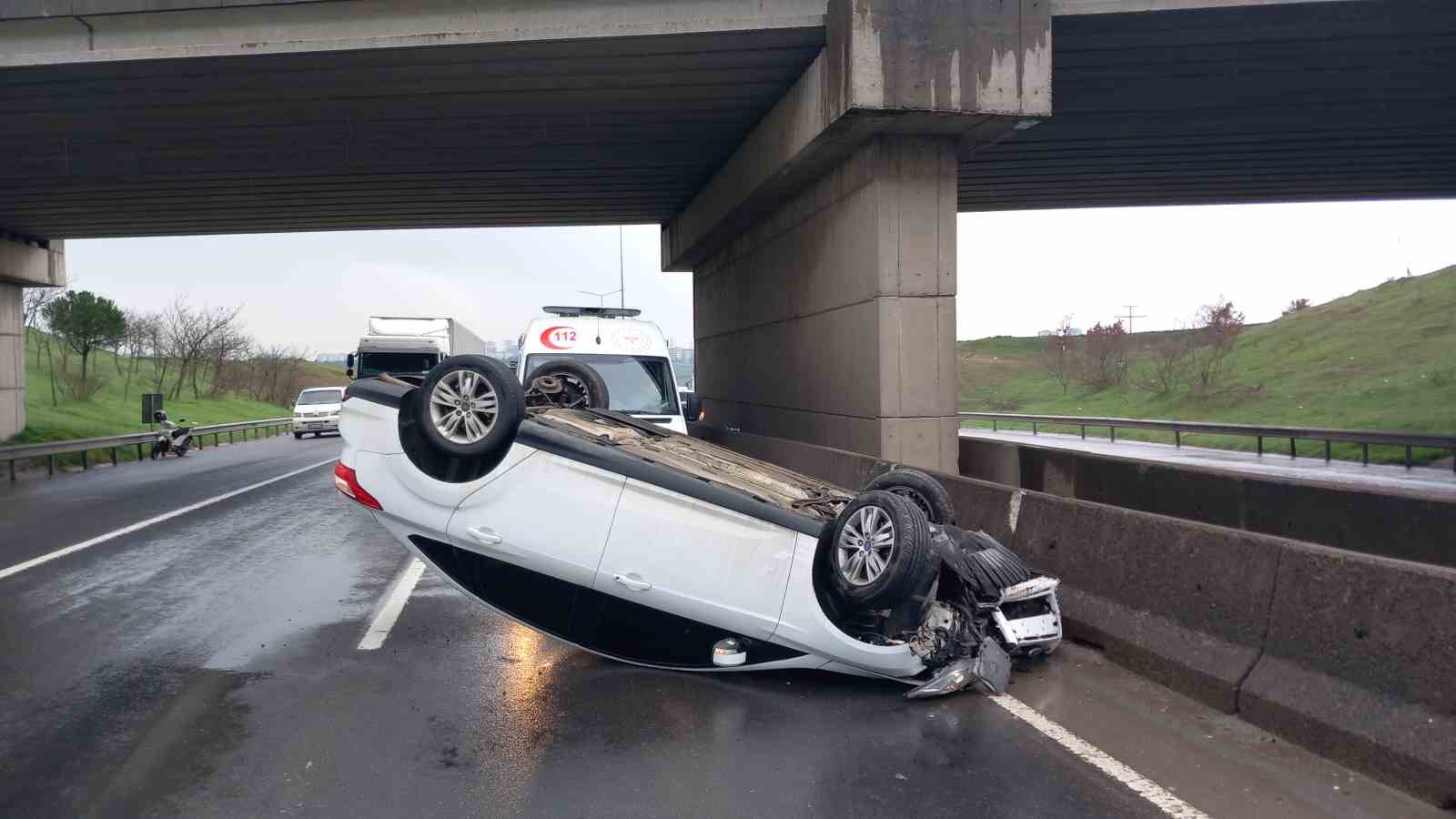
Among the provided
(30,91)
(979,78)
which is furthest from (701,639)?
(30,91)

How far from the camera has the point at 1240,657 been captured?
5637mm

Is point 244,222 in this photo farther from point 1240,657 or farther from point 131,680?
point 1240,657

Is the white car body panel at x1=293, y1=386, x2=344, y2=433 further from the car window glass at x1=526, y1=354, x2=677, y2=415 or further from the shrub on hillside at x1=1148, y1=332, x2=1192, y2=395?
the shrub on hillside at x1=1148, y1=332, x2=1192, y2=395

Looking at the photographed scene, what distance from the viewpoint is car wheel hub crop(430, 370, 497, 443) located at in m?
6.08

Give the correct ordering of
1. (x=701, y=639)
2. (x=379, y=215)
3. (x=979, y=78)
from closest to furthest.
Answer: (x=701, y=639)
(x=979, y=78)
(x=379, y=215)

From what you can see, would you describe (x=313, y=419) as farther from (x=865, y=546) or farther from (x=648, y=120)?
(x=865, y=546)

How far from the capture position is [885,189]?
14.4m

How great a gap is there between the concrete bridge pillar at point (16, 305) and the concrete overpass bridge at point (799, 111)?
7.04m

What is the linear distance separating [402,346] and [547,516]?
23.2 m

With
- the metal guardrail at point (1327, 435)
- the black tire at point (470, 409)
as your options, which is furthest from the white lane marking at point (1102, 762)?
the metal guardrail at point (1327, 435)

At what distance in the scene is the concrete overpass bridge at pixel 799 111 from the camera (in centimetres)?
1301

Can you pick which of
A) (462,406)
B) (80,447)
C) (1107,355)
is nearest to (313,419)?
(80,447)

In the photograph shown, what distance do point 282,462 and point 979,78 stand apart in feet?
60.9

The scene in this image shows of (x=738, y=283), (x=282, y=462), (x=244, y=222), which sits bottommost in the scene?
(x=282, y=462)
